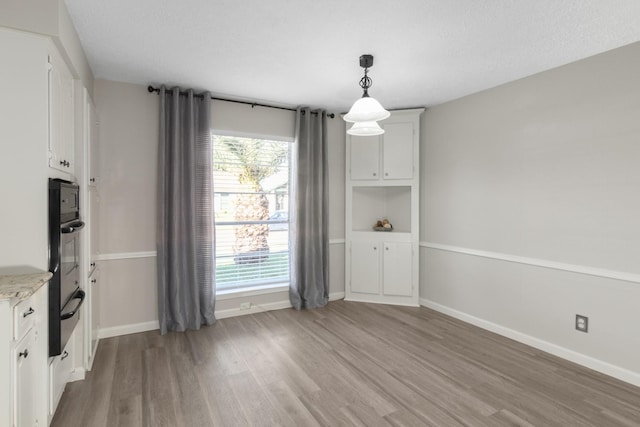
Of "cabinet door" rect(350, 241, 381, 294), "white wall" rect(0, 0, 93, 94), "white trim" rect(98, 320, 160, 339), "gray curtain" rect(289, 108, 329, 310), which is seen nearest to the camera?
"white wall" rect(0, 0, 93, 94)

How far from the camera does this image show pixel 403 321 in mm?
3719

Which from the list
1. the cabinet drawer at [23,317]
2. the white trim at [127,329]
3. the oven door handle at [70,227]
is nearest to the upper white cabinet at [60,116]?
the oven door handle at [70,227]

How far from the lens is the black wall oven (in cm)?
186

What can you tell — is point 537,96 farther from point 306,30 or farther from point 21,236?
point 21,236

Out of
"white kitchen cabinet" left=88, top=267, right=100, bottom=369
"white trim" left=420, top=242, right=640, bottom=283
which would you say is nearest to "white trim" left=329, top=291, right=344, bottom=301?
"white trim" left=420, top=242, right=640, bottom=283

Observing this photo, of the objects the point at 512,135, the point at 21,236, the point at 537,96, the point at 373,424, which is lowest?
the point at 373,424

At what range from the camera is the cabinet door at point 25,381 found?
60.1 inches

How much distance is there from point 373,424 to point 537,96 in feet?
10.1

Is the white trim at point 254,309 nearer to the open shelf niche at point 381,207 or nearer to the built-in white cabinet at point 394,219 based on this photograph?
the built-in white cabinet at point 394,219

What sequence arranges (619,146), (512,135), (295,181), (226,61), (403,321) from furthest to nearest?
(295,181) < (403,321) < (512,135) < (226,61) < (619,146)

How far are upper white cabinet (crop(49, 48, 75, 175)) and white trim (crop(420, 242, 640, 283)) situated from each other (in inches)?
147

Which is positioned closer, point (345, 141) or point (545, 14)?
point (545, 14)

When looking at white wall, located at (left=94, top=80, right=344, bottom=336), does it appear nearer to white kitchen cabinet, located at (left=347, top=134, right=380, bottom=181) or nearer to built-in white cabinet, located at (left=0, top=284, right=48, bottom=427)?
built-in white cabinet, located at (left=0, top=284, right=48, bottom=427)

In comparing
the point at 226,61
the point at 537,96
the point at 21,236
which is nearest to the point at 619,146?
the point at 537,96
